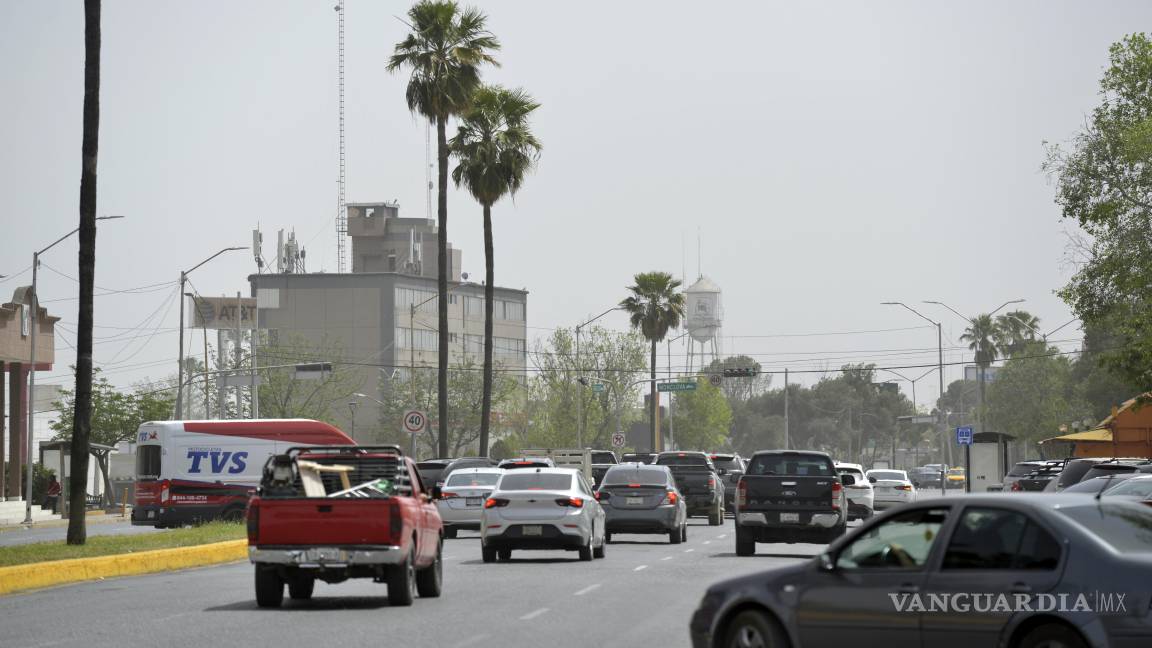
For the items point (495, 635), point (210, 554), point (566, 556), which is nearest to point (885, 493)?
point (566, 556)

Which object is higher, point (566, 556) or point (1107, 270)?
point (1107, 270)

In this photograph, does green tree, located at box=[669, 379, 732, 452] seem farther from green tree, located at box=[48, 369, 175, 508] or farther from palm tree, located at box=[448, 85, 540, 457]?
palm tree, located at box=[448, 85, 540, 457]

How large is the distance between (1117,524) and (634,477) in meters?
24.3

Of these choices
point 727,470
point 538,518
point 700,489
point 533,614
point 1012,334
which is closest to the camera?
point 533,614

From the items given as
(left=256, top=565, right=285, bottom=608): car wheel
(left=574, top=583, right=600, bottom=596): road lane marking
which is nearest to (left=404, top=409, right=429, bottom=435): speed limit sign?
(left=574, top=583, right=600, bottom=596): road lane marking

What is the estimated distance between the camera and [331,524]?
62.5ft

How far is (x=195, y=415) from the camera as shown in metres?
194

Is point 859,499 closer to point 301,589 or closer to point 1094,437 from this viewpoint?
point 1094,437

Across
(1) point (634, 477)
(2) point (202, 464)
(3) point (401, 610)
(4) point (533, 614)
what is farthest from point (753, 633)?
(2) point (202, 464)

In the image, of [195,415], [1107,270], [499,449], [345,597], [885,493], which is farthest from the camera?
[195,415]

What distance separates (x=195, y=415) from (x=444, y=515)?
525 ft

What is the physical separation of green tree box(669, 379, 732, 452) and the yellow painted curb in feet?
342

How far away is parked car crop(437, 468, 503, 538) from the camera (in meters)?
38.6

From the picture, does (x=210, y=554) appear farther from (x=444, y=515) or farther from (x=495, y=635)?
(x=495, y=635)
